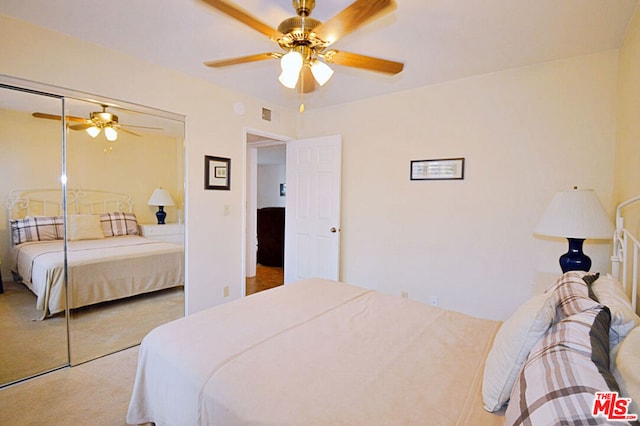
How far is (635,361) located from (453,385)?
0.53 metres

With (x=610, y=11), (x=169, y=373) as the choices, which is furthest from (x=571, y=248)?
(x=169, y=373)

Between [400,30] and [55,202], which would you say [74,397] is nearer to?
[55,202]

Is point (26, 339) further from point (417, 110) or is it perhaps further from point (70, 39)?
point (417, 110)

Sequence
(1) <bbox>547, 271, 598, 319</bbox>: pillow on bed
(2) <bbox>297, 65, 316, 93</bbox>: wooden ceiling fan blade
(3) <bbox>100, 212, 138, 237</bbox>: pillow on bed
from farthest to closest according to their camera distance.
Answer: (3) <bbox>100, 212, 138, 237</bbox>: pillow on bed → (2) <bbox>297, 65, 316, 93</bbox>: wooden ceiling fan blade → (1) <bbox>547, 271, 598, 319</bbox>: pillow on bed

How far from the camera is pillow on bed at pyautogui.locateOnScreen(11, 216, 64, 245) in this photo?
2.26m

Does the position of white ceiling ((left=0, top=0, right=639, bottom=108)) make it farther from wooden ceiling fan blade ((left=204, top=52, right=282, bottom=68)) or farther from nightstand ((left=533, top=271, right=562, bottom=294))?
nightstand ((left=533, top=271, right=562, bottom=294))

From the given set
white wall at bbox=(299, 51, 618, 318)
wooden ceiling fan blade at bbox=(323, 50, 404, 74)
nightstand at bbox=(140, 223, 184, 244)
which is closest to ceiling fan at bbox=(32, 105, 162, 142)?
nightstand at bbox=(140, 223, 184, 244)

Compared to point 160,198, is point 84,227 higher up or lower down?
lower down

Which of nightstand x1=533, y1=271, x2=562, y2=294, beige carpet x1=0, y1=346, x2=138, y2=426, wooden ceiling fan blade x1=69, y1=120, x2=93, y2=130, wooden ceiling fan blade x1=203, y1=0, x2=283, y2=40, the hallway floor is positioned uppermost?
wooden ceiling fan blade x1=203, y1=0, x2=283, y2=40

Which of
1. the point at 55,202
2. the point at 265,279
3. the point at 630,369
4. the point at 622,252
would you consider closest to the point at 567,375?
the point at 630,369

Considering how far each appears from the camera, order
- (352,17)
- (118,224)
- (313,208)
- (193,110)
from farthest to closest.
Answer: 1. (313,208)
2. (193,110)
3. (118,224)
4. (352,17)

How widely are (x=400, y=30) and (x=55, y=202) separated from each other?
2812mm

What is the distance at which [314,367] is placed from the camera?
122 cm

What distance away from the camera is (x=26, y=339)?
2.31 m
